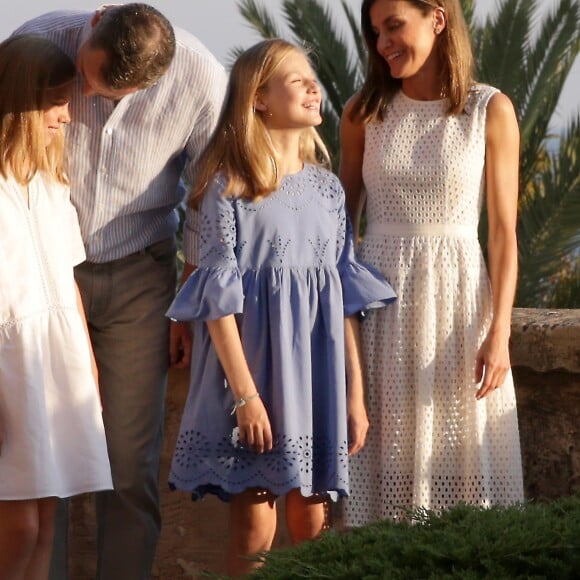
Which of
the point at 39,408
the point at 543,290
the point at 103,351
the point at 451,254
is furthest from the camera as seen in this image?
the point at 543,290

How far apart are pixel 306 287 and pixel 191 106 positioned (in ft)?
2.49

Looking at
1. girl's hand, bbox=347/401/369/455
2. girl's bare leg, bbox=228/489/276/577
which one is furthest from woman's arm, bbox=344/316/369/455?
girl's bare leg, bbox=228/489/276/577

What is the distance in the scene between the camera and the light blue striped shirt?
4.09 metres

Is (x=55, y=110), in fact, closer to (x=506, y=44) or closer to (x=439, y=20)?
(x=439, y=20)

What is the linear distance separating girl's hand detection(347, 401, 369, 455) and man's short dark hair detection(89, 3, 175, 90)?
113cm

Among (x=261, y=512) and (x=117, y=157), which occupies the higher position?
(x=117, y=157)

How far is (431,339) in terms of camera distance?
3.89 metres

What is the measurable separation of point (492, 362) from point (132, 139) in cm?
133

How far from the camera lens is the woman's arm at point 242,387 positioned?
3727mm

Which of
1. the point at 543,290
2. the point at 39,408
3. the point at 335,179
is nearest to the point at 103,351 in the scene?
the point at 39,408

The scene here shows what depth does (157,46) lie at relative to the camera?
3.74 m

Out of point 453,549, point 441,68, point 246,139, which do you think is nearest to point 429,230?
point 441,68

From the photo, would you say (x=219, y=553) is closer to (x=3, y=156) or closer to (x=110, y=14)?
(x=3, y=156)

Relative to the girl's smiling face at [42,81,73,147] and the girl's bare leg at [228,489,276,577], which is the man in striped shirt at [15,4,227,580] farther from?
the girl's bare leg at [228,489,276,577]
